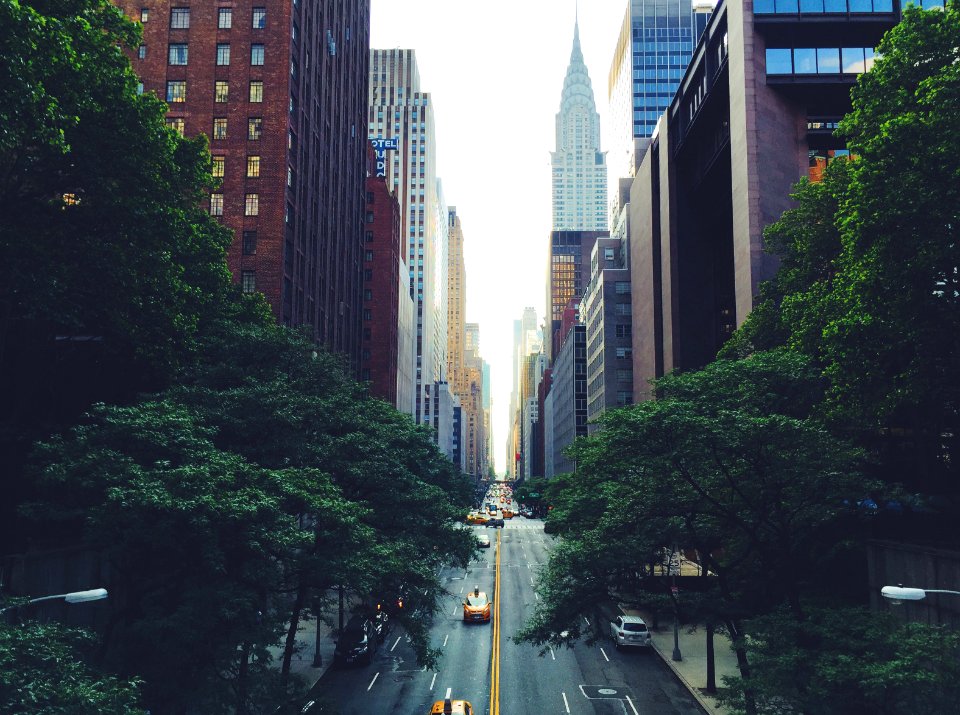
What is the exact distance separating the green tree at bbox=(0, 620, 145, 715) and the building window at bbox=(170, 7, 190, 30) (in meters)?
57.9

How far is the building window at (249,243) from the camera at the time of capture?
5900 cm

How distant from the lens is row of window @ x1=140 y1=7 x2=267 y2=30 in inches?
2435

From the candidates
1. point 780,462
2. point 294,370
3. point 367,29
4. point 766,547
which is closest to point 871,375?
point 780,462

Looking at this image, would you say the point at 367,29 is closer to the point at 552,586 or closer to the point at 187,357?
the point at 187,357

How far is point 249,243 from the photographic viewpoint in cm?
5922

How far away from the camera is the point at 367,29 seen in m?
96.2

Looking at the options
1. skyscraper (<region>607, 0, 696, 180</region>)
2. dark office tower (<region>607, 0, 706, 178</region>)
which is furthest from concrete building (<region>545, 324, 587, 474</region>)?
dark office tower (<region>607, 0, 706, 178</region>)

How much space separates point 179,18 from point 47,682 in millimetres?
60798

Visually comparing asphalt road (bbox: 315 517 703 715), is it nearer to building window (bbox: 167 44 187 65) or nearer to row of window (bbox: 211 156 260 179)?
row of window (bbox: 211 156 260 179)

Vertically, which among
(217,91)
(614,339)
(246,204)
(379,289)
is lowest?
(614,339)

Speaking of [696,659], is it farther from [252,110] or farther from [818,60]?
[252,110]

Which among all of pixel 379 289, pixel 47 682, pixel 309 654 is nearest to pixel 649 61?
pixel 379 289

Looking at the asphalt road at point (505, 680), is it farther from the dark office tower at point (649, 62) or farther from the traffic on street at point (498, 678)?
the dark office tower at point (649, 62)

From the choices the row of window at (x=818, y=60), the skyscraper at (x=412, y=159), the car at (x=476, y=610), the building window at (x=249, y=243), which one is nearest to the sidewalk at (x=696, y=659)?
the car at (x=476, y=610)
